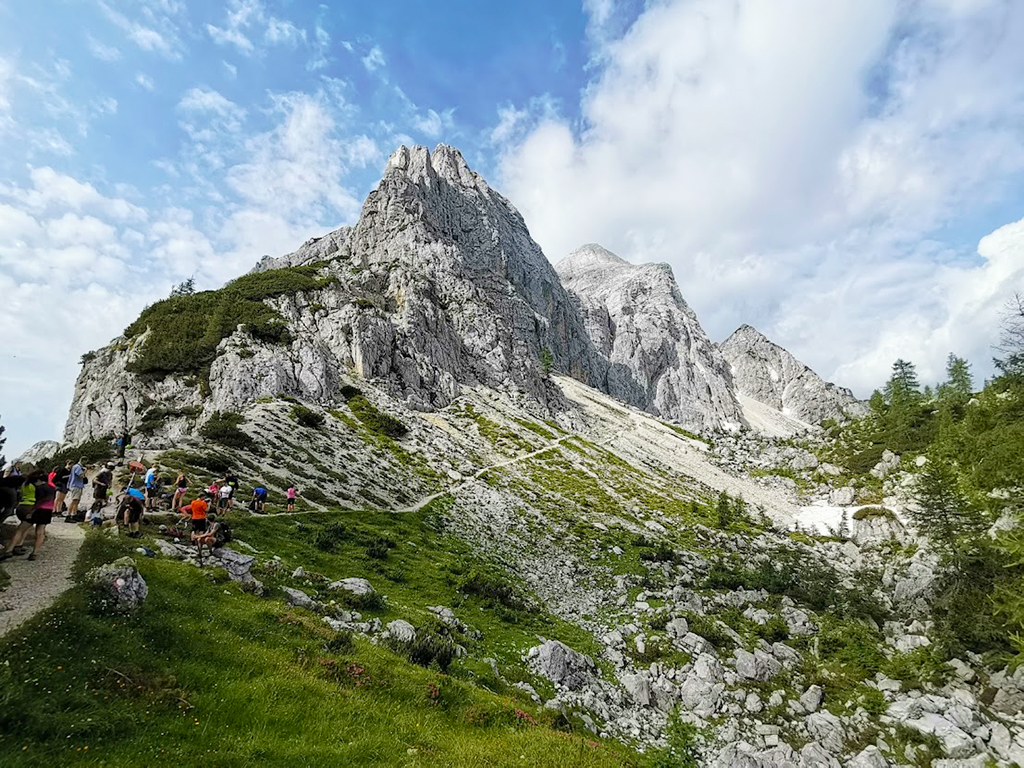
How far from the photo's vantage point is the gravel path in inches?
450

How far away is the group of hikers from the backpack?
0.05 metres

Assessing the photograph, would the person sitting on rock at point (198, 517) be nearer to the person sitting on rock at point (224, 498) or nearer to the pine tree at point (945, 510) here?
the person sitting on rock at point (224, 498)

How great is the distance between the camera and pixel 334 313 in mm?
102000

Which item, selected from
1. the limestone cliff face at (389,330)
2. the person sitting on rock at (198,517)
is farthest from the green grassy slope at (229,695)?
the limestone cliff face at (389,330)

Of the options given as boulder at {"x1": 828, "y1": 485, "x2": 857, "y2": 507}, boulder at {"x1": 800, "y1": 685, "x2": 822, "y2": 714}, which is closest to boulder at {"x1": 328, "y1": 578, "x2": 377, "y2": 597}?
boulder at {"x1": 800, "y1": 685, "x2": 822, "y2": 714}

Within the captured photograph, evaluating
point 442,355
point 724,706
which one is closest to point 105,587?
point 724,706

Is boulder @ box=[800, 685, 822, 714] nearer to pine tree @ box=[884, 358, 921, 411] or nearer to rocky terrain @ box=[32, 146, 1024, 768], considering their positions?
rocky terrain @ box=[32, 146, 1024, 768]

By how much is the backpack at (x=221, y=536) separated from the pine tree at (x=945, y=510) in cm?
5145

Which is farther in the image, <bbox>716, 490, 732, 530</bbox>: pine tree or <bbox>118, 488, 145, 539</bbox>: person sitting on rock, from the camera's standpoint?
<bbox>716, 490, 732, 530</bbox>: pine tree

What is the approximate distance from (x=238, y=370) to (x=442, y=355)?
2022 inches

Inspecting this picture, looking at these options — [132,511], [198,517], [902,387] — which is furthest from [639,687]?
[902,387]

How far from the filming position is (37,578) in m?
13.8

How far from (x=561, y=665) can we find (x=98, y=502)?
2216 cm

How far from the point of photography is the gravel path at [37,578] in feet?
37.5
